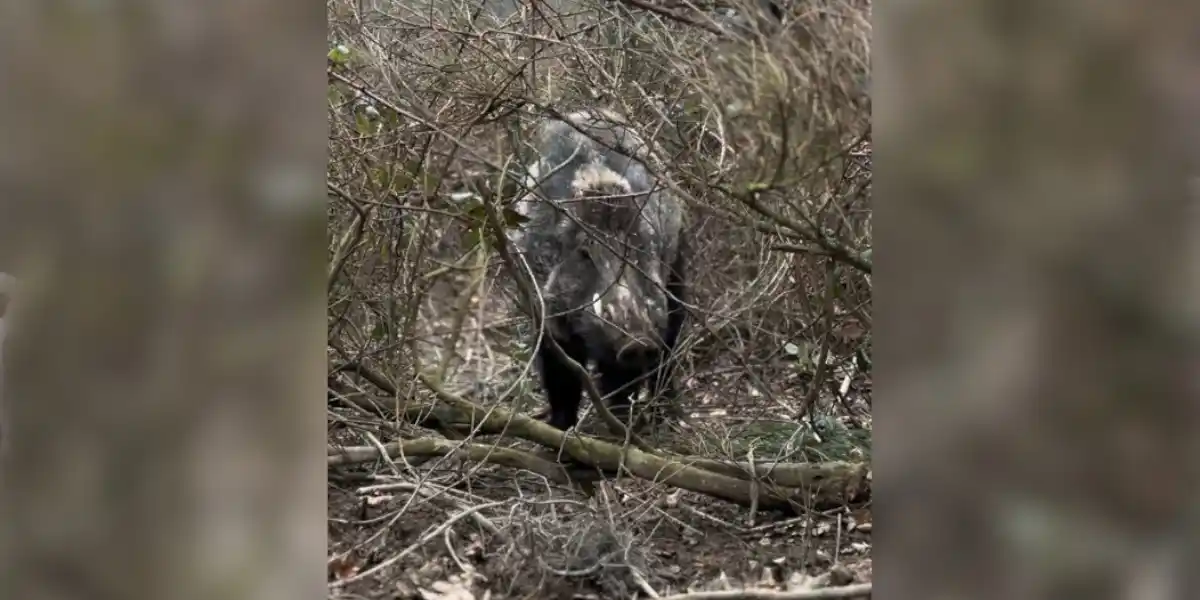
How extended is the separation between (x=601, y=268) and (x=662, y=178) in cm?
161

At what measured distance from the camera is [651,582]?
2.20 m

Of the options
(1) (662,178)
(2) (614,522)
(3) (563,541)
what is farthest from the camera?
(2) (614,522)

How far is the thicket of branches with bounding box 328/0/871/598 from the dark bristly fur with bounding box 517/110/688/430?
147mm

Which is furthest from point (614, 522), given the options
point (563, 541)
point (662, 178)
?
point (662, 178)

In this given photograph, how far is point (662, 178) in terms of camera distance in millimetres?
2195

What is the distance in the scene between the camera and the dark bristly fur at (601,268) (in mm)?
A: 2977

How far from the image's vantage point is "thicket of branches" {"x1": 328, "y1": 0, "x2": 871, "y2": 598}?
1.47 metres

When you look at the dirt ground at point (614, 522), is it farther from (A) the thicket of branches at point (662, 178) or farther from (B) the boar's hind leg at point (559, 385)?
(B) the boar's hind leg at point (559, 385)

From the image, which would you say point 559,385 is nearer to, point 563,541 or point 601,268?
point 601,268

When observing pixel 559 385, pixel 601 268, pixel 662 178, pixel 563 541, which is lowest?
pixel 563 541

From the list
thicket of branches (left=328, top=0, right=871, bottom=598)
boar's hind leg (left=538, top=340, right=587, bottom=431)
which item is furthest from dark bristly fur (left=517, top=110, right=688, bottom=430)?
thicket of branches (left=328, top=0, right=871, bottom=598)

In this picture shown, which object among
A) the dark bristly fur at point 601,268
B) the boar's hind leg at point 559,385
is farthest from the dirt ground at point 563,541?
the boar's hind leg at point 559,385
